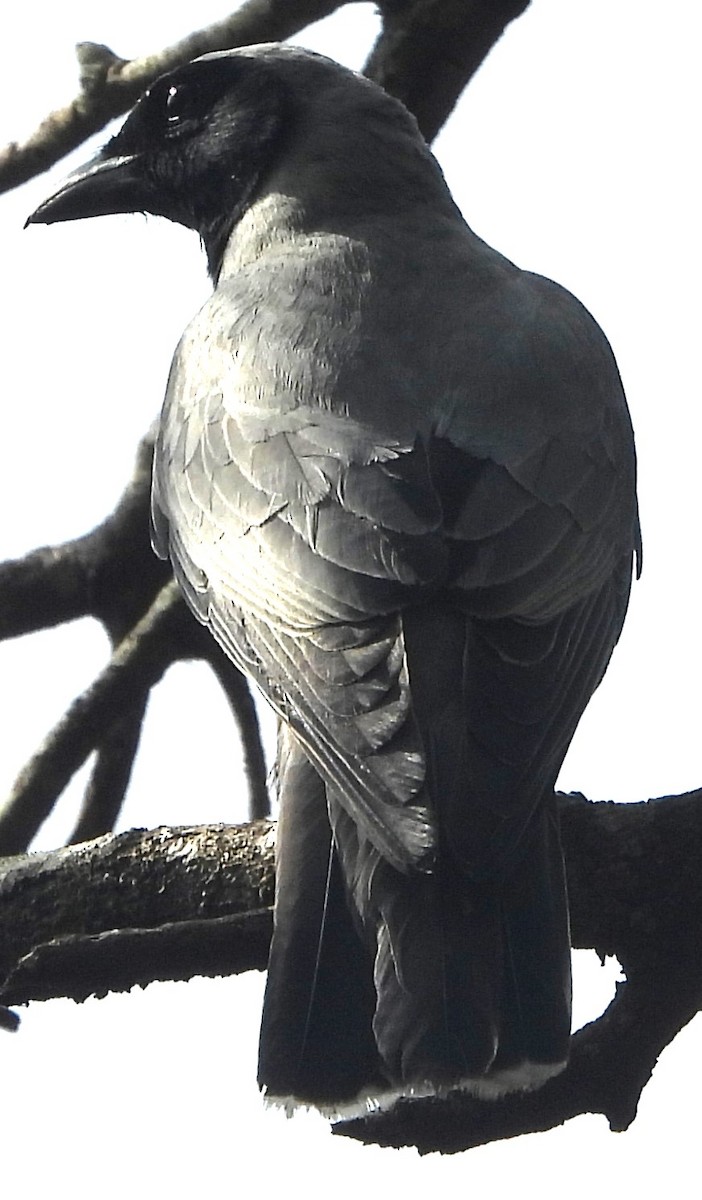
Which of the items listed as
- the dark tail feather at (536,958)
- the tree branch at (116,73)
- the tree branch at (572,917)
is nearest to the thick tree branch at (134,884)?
the tree branch at (572,917)

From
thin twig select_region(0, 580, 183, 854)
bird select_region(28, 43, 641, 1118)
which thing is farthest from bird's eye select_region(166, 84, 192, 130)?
thin twig select_region(0, 580, 183, 854)

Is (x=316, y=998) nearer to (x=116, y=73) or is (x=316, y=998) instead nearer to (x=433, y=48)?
(x=116, y=73)

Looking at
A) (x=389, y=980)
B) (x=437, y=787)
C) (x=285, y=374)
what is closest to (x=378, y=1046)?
(x=389, y=980)

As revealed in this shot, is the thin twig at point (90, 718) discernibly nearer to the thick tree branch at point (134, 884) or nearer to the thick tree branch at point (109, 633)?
the thick tree branch at point (109, 633)

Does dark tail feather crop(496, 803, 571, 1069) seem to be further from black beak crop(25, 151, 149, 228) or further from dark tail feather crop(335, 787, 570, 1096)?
black beak crop(25, 151, 149, 228)

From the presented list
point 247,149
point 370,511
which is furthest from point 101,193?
point 370,511
